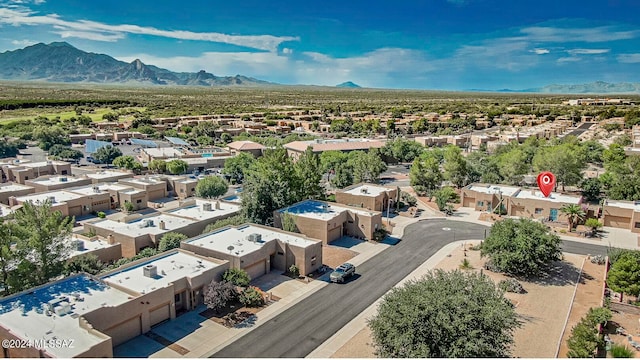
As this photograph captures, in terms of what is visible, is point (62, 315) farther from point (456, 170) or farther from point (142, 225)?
point (456, 170)

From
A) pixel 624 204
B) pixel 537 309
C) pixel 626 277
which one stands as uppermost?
A: pixel 624 204

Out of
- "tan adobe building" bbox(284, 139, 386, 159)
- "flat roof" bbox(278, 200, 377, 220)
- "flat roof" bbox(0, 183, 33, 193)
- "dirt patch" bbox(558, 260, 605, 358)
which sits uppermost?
"tan adobe building" bbox(284, 139, 386, 159)

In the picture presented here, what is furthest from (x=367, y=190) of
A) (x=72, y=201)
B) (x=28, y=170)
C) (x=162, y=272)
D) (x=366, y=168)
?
(x=28, y=170)

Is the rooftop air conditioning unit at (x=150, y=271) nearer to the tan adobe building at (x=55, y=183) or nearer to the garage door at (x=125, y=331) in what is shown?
the garage door at (x=125, y=331)

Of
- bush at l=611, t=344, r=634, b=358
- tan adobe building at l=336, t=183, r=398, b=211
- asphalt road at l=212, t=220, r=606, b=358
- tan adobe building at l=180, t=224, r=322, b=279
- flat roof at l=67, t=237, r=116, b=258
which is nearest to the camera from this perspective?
bush at l=611, t=344, r=634, b=358

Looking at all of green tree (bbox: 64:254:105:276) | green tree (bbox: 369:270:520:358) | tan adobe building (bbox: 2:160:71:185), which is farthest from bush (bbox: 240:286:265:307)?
tan adobe building (bbox: 2:160:71:185)

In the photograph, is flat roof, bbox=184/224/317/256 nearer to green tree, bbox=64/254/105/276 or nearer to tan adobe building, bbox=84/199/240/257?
tan adobe building, bbox=84/199/240/257
